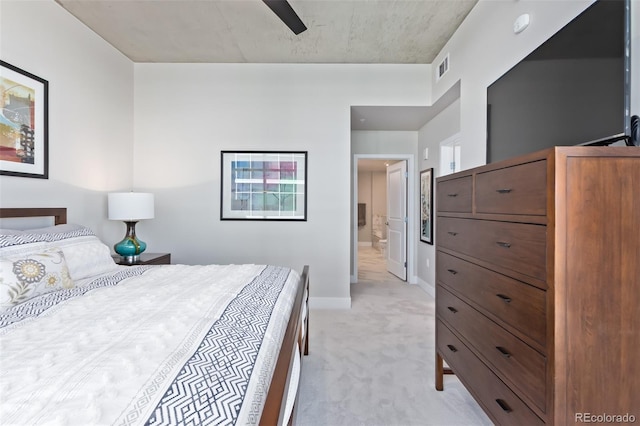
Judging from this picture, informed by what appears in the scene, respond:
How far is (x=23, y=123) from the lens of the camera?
223cm

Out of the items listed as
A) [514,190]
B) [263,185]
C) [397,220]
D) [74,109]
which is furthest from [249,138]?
[514,190]

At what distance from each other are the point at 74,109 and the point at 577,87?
3658mm

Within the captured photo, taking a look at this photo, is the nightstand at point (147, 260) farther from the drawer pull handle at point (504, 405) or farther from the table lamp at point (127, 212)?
the drawer pull handle at point (504, 405)

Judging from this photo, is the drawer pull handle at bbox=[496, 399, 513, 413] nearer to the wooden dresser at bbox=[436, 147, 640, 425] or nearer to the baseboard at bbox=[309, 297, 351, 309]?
the wooden dresser at bbox=[436, 147, 640, 425]

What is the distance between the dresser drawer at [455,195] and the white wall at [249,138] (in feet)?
5.95

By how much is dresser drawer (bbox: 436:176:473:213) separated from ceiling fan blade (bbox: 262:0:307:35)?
153cm

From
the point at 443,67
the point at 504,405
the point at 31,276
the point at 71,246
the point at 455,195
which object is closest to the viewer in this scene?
the point at 504,405

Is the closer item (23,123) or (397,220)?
(23,123)

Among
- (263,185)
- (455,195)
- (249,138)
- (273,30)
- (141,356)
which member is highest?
(273,30)

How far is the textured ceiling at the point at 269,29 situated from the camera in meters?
2.58

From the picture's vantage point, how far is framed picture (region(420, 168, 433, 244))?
4.21 m

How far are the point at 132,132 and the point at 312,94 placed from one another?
7.30 feet

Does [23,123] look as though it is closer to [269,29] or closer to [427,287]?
[269,29]

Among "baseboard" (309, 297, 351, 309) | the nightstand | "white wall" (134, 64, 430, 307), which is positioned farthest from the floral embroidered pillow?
"baseboard" (309, 297, 351, 309)
